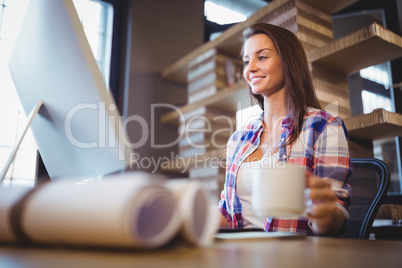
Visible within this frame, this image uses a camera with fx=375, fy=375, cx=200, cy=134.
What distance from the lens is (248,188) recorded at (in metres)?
1.34

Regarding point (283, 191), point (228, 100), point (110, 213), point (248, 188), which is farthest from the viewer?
point (228, 100)

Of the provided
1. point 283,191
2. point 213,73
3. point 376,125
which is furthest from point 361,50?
point 283,191

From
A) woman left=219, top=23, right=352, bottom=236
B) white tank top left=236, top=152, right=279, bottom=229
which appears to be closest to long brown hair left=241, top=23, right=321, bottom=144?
woman left=219, top=23, right=352, bottom=236

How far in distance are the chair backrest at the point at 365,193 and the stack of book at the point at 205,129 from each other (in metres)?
1.14

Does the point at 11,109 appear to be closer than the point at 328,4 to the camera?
No

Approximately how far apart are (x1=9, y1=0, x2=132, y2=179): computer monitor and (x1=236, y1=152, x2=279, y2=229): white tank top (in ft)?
2.13

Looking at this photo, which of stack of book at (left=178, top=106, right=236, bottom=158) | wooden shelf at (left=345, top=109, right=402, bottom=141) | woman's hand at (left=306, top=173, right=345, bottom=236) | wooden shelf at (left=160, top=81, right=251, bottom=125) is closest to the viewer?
woman's hand at (left=306, top=173, right=345, bottom=236)

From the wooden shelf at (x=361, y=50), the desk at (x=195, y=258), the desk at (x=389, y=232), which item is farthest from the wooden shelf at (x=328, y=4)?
the desk at (x=195, y=258)

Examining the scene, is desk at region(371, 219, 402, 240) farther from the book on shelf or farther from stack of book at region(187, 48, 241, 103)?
stack of book at region(187, 48, 241, 103)

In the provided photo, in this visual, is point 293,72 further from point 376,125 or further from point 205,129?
point 205,129

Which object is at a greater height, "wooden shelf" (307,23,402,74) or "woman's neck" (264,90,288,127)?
"wooden shelf" (307,23,402,74)

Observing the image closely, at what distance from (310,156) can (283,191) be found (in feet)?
2.37

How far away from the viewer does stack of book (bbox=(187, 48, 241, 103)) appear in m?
2.75

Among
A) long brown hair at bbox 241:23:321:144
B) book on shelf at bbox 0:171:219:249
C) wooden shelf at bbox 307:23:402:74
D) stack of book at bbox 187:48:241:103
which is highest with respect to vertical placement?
stack of book at bbox 187:48:241:103
